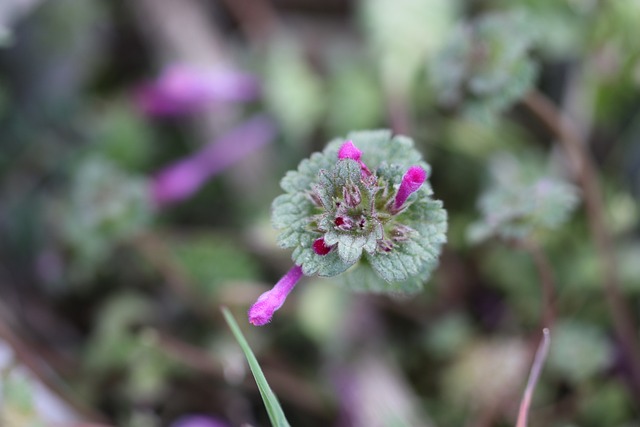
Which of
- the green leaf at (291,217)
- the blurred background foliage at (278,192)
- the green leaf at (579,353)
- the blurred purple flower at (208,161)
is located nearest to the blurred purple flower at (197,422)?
the blurred background foliage at (278,192)

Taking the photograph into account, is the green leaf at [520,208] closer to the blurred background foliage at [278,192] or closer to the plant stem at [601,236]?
the blurred background foliage at [278,192]

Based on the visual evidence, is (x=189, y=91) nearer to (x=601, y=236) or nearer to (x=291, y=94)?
(x=291, y=94)

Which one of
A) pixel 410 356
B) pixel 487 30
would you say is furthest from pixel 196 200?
pixel 487 30

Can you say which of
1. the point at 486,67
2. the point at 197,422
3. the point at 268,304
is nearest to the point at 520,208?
the point at 486,67

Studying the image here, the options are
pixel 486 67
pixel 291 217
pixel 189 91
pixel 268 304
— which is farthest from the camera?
pixel 189 91

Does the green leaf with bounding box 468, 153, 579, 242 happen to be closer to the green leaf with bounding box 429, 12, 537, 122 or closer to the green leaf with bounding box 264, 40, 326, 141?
the green leaf with bounding box 429, 12, 537, 122

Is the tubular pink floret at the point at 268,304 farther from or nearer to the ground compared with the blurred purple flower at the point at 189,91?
nearer to the ground

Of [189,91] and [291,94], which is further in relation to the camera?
[189,91]
